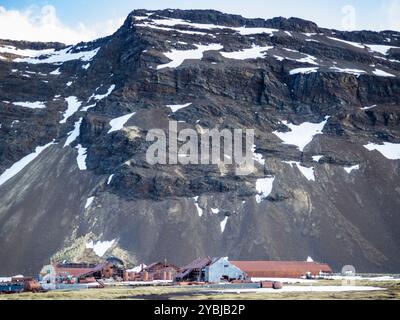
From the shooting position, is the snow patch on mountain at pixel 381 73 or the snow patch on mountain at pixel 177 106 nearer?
the snow patch on mountain at pixel 177 106

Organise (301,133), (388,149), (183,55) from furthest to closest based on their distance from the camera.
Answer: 1. (183,55)
2. (301,133)
3. (388,149)

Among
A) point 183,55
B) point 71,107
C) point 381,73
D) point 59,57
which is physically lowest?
point 71,107

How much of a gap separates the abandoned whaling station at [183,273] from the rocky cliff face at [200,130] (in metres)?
11.2

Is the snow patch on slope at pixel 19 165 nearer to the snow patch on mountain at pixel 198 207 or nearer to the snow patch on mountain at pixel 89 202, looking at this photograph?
the snow patch on mountain at pixel 89 202

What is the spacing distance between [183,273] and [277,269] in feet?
51.1

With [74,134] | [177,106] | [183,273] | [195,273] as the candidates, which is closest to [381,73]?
[177,106]

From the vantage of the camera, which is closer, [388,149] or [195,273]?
[195,273]

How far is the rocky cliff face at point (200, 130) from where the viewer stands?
371 feet

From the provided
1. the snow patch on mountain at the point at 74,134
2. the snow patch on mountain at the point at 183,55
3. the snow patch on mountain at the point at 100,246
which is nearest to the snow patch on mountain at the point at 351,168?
the snow patch on mountain at the point at 100,246

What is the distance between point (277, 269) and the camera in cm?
9431

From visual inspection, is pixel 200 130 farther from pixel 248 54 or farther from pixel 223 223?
pixel 248 54

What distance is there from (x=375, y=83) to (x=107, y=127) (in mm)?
67686
